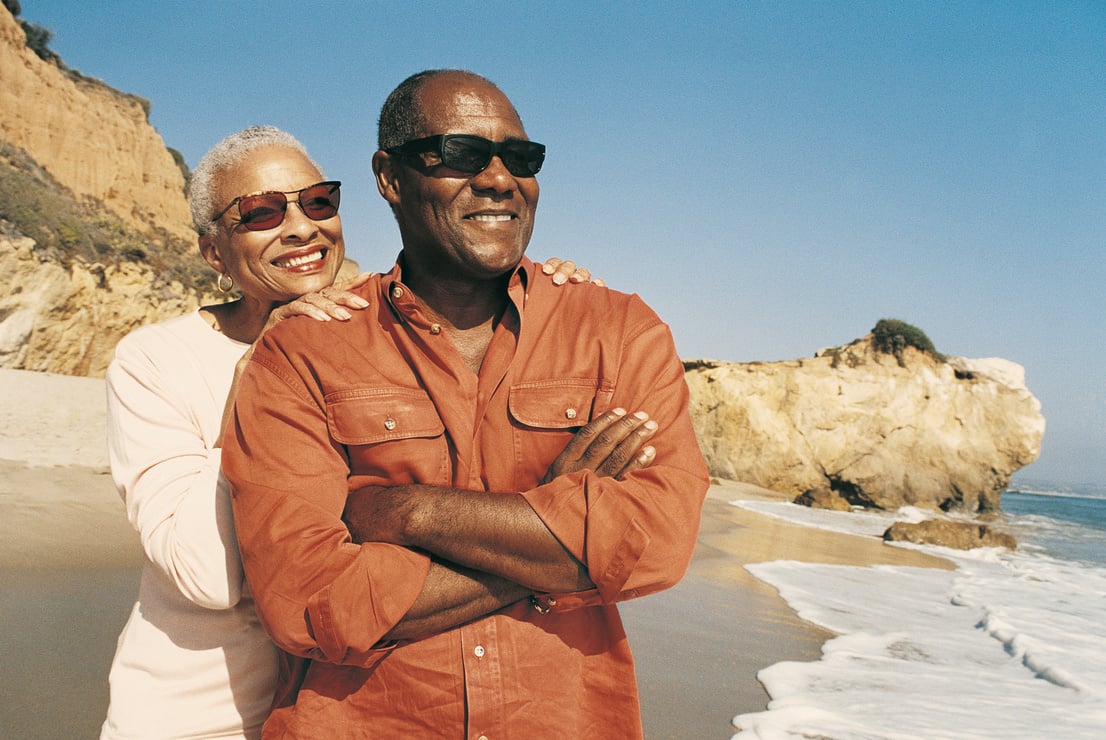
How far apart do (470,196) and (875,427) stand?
28112 mm

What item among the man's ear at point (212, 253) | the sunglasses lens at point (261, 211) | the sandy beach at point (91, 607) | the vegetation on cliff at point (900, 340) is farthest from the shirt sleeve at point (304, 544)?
the vegetation on cliff at point (900, 340)

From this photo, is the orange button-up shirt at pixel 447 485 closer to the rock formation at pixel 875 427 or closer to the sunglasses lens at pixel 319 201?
the sunglasses lens at pixel 319 201

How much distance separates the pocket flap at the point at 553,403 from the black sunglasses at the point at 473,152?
0.51 m

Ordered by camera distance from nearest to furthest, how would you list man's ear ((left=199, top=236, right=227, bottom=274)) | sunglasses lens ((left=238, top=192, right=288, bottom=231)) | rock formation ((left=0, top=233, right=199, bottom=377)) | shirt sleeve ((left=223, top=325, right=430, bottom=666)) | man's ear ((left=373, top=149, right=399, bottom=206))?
1. shirt sleeve ((left=223, top=325, right=430, bottom=666))
2. man's ear ((left=373, top=149, right=399, bottom=206))
3. sunglasses lens ((left=238, top=192, right=288, bottom=231))
4. man's ear ((left=199, top=236, right=227, bottom=274))
5. rock formation ((left=0, top=233, right=199, bottom=377))

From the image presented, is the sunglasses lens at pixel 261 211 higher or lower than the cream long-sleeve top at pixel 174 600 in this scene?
higher

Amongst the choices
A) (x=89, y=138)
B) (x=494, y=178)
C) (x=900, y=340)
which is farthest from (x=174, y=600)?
(x=900, y=340)

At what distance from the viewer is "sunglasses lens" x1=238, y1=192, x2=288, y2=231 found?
92.9 inches

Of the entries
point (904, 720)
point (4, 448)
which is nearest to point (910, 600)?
point (904, 720)

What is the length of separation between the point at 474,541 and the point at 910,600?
28.3 ft

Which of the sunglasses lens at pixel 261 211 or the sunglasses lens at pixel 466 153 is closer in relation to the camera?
the sunglasses lens at pixel 466 153

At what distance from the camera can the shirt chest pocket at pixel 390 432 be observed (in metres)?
1.74

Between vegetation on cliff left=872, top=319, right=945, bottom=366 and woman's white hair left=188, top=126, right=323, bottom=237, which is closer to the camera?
woman's white hair left=188, top=126, right=323, bottom=237

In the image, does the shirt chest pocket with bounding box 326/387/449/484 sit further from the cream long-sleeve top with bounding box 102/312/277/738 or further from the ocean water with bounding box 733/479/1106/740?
the ocean water with bounding box 733/479/1106/740

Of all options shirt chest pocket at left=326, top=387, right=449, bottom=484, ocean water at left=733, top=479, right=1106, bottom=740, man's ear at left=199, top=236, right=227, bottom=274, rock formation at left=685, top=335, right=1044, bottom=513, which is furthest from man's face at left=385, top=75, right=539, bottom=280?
rock formation at left=685, top=335, right=1044, bottom=513
